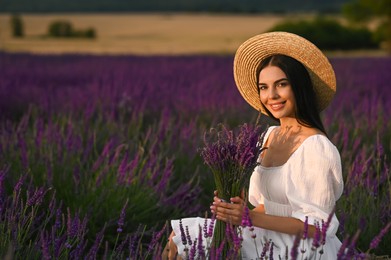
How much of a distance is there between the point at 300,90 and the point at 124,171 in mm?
1185

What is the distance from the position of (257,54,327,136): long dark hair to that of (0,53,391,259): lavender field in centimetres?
65

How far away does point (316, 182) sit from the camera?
248cm

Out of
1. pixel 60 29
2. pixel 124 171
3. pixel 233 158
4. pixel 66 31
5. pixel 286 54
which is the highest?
pixel 286 54

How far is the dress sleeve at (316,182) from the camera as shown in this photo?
246 cm

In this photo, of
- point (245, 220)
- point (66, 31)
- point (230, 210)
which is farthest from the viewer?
point (66, 31)

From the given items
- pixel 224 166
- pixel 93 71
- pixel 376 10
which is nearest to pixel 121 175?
pixel 224 166

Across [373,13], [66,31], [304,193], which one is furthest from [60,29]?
[304,193]

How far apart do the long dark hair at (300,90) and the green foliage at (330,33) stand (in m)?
35.0

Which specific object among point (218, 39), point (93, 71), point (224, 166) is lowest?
point (218, 39)

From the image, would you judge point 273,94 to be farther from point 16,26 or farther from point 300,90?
point 16,26

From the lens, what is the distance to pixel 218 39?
45469 mm

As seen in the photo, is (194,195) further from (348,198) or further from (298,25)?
(298,25)

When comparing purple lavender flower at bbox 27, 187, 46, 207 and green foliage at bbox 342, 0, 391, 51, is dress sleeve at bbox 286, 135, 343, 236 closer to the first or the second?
purple lavender flower at bbox 27, 187, 46, 207

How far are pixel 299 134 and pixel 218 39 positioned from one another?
43116mm
